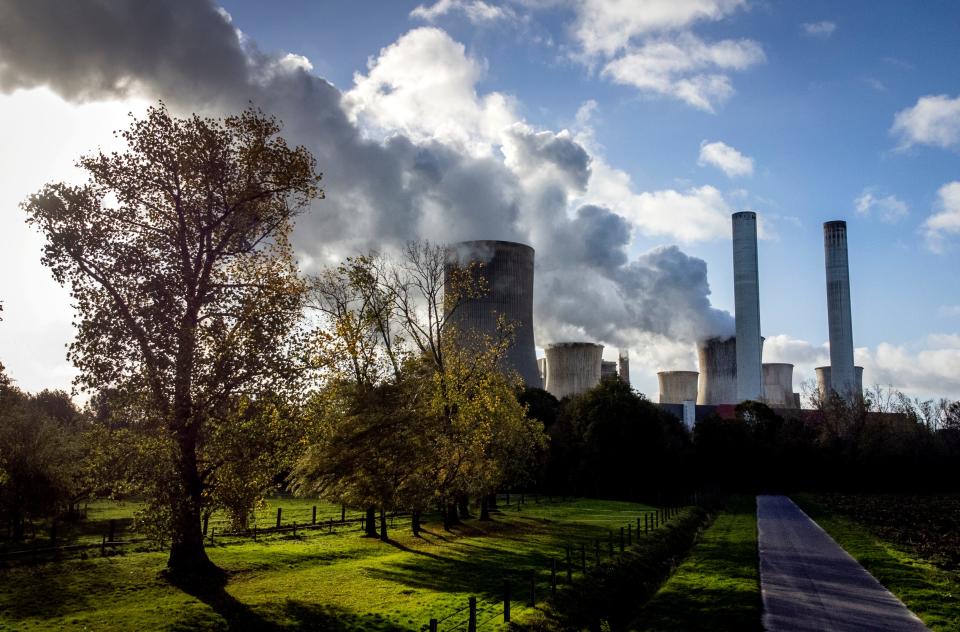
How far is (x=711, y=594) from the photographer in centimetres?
1531

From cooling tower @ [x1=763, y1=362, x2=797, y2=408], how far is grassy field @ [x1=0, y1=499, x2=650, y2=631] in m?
73.6

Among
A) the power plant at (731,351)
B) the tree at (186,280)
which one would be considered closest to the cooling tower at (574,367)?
the power plant at (731,351)

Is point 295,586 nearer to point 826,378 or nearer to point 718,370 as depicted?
point 718,370

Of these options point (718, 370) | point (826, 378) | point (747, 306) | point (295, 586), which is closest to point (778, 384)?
point (826, 378)

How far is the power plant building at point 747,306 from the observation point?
7819 centimetres

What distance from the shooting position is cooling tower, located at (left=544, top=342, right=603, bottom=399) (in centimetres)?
7156

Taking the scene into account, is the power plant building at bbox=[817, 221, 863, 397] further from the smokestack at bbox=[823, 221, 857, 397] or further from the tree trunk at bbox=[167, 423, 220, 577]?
the tree trunk at bbox=[167, 423, 220, 577]

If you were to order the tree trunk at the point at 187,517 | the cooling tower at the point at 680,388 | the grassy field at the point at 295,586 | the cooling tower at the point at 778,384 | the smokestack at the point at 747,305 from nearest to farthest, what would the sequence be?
the grassy field at the point at 295,586 < the tree trunk at the point at 187,517 < the smokestack at the point at 747,305 < the cooling tower at the point at 680,388 < the cooling tower at the point at 778,384

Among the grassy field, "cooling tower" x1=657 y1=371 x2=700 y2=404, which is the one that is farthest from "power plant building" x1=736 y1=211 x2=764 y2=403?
the grassy field

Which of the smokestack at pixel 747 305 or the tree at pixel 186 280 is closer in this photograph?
the tree at pixel 186 280

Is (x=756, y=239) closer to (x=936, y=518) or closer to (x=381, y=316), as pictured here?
(x=936, y=518)

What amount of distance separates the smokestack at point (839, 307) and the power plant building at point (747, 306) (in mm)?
9899

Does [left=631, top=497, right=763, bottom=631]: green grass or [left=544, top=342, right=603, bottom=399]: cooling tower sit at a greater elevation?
[left=544, top=342, right=603, bottom=399]: cooling tower

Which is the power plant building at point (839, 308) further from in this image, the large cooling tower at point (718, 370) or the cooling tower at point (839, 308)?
the large cooling tower at point (718, 370)
